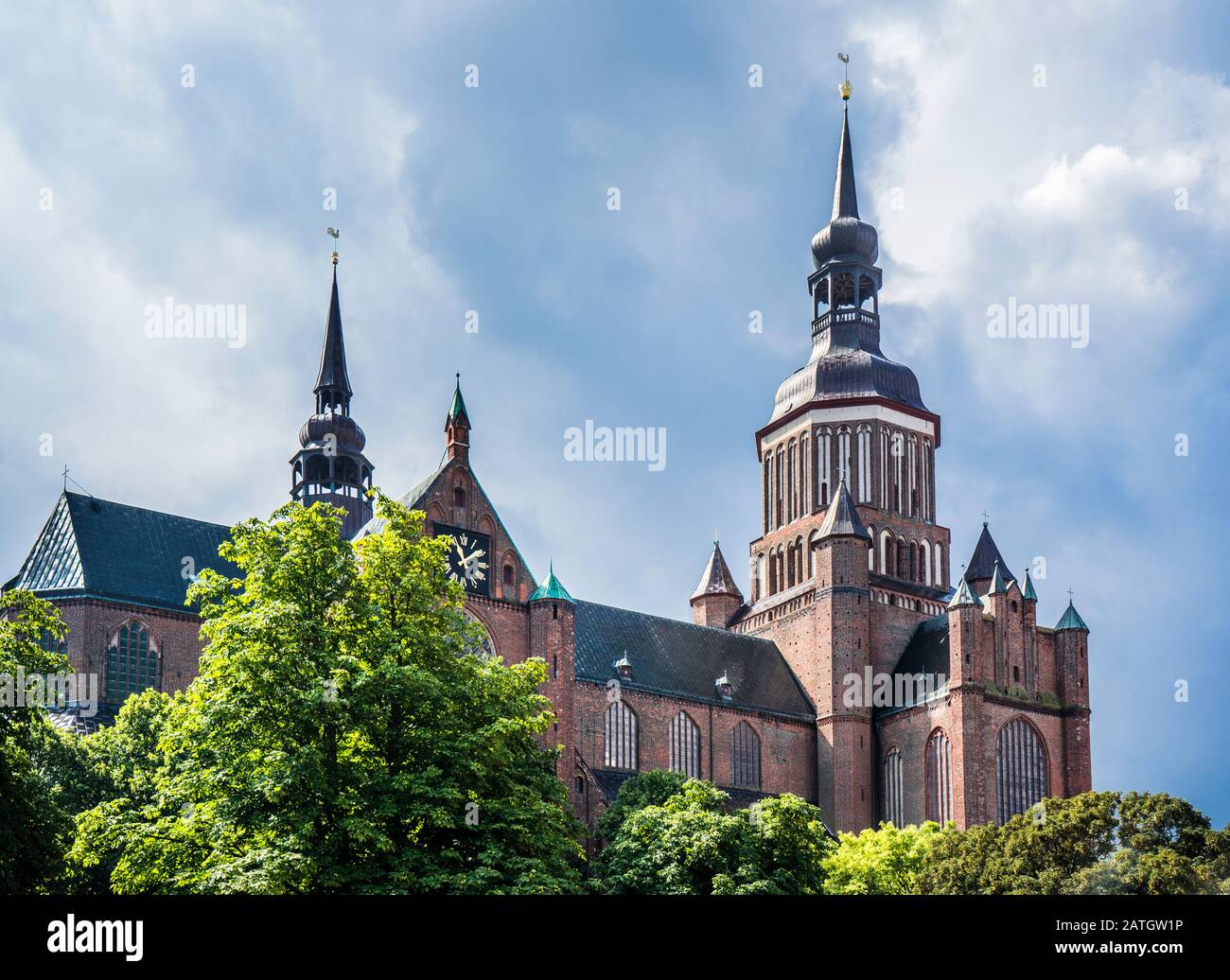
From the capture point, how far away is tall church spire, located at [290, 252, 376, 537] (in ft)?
290

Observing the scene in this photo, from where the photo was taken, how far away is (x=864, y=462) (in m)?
90.0

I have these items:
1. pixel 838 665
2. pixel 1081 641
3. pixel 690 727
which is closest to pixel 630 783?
pixel 690 727

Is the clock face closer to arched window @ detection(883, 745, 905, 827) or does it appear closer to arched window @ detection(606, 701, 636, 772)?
arched window @ detection(606, 701, 636, 772)

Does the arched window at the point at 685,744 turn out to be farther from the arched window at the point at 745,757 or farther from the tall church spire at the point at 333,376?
the tall church spire at the point at 333,376

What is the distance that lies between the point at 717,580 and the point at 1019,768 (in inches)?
856

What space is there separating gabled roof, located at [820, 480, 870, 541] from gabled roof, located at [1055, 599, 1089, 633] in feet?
33.8

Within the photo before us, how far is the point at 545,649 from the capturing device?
65.1 meters

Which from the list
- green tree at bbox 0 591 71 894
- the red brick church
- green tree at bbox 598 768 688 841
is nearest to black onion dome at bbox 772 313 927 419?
the red brick church

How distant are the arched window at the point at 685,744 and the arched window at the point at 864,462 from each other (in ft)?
60.4

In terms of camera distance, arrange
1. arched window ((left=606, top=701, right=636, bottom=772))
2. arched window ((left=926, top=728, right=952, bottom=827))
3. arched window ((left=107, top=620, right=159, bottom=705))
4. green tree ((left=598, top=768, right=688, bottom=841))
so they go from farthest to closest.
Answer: arched window ((left=926, top=728, right=952, bottom=827))
arched window ((left=606, top=701, right=636, bottom=772))
arched window ((left=107, top=620, right=159, bottom=705))
green tree ((left=598, top=768, right=688, bottom=841))

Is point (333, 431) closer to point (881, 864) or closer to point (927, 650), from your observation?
point (927, 650)
